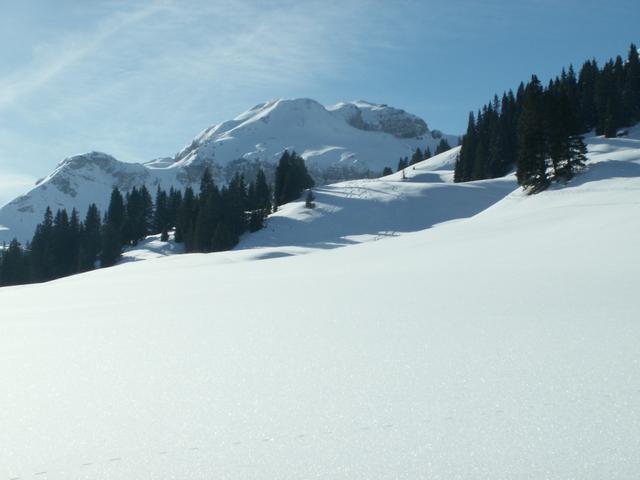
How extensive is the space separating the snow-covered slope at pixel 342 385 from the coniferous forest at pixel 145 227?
48.7m

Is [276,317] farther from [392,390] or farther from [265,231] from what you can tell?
[265,231]

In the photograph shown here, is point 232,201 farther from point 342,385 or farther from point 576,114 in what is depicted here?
point 342,385

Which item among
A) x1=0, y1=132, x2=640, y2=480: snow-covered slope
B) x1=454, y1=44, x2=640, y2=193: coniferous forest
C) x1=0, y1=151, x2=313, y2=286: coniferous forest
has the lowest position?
x1=0, y1=132, x2=640, y2=480: snow-covered slope

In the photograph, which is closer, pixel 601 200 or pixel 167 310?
pixel 167 310

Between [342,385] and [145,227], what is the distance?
7589 centimetres

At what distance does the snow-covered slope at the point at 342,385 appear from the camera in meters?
3.16

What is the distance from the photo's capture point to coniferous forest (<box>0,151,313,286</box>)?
5919cm

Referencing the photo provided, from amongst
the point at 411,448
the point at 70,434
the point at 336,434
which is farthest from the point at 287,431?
the point at 70,434

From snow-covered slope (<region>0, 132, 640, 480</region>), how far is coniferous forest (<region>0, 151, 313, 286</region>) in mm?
48669

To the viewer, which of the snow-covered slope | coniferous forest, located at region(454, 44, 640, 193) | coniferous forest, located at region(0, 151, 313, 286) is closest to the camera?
the snow-covered slope

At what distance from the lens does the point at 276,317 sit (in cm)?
733

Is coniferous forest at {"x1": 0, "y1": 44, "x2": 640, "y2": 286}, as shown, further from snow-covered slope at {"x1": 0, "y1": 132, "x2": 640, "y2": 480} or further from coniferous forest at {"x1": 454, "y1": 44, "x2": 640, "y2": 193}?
snow-covered slope at {"x1": 0, "y1": 132, "x2": 640, "y2": 480}

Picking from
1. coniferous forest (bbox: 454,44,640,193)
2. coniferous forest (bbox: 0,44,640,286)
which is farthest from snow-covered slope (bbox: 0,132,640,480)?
coniferous forest (bbox: 0,44,640,286)

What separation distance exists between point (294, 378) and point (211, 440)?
1179 millimetres
